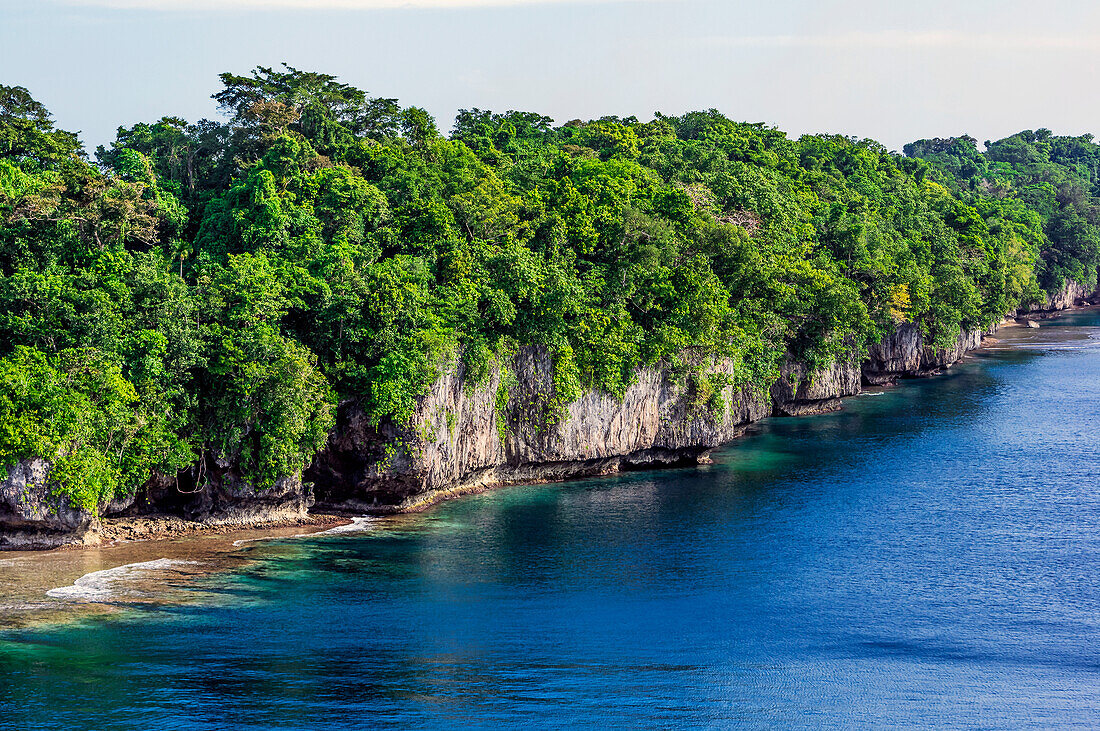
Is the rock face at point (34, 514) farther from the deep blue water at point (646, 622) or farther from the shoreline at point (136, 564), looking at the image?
the deep blue water at point (646, 622)

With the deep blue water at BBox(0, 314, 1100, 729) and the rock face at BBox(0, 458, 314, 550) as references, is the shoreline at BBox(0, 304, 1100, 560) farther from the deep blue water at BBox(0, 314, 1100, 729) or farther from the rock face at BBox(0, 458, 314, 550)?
the deep blue water at BBox(0, 314, 1100, 729)

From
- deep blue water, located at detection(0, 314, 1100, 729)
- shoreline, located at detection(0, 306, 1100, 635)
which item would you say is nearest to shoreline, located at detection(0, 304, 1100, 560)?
shoreline, located at detection(0, 306, 1100, 635)

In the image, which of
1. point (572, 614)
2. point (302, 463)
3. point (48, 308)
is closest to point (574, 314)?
point (302, 463)

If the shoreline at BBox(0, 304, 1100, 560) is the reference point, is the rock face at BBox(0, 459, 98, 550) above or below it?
above

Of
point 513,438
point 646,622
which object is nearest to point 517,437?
point 513,438

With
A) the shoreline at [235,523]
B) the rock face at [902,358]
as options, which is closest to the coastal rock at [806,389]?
the rock face at [902,358]

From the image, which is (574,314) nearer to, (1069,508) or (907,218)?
(1069,508)

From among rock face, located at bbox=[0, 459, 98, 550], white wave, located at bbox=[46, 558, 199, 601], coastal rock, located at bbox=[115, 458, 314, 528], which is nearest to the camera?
white wave, located at bbox=[46, 558, 199, 601]
